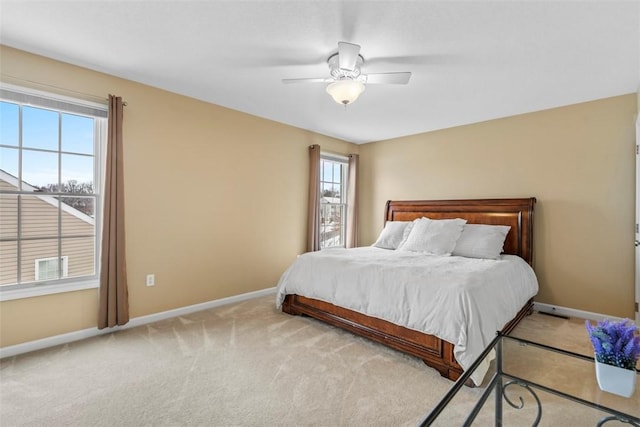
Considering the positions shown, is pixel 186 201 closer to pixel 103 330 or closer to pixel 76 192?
pixel 76 192

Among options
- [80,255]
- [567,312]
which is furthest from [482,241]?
[80,255]

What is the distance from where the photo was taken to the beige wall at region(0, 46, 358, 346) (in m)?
2.70

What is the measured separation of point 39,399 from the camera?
1931 millimetres

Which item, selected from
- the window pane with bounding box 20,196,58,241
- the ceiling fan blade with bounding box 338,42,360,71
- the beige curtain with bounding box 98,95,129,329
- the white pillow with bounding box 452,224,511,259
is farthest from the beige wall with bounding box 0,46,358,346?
the white pillow with bounding box 452,224,511,259

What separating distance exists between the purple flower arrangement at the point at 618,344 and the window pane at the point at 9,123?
13.8 ft

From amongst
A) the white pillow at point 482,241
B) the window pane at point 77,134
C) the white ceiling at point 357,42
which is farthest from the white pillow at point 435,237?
the window pane at point 77,134

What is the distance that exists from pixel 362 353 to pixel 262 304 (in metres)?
1.66

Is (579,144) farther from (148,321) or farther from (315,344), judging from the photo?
(148,321)

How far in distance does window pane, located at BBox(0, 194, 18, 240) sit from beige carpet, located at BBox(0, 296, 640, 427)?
101 cm

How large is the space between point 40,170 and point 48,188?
0.16 metres

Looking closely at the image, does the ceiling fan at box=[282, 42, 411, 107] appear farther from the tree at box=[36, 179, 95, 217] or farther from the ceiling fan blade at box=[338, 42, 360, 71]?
the tree at box=[36, 179, 95, 217]

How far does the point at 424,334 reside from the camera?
2.37 metres

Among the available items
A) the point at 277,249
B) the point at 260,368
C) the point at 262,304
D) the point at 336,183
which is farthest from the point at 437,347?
the point at 336,183

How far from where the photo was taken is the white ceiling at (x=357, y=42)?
1.97 meters
